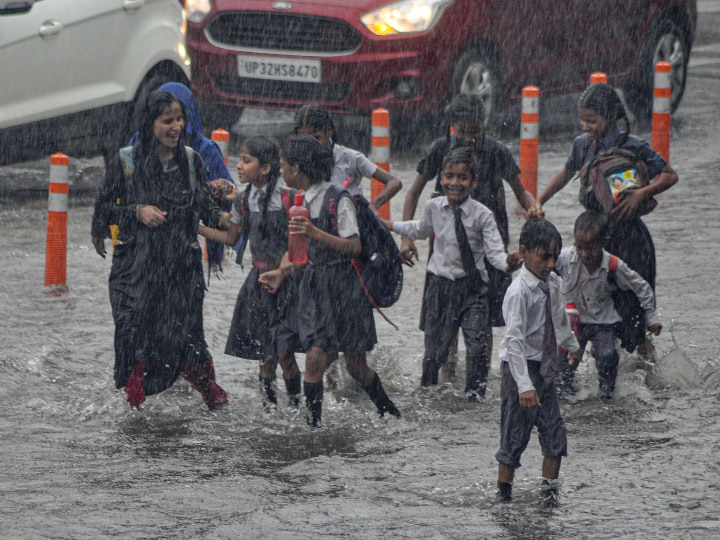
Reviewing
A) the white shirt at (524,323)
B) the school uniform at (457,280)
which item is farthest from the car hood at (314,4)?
the white shirt at (524,323)

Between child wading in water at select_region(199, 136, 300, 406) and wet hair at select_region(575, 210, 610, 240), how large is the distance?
1442 mm

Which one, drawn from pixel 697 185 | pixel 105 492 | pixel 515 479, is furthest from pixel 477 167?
pixel 697 185

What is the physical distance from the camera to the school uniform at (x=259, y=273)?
7.26 meters

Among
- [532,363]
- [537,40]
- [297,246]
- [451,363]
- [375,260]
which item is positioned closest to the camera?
[532,363]

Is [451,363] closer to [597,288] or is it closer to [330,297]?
[597,288]

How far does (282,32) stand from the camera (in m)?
13.6

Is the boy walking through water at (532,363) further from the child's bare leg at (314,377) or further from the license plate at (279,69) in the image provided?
the license plate at (279,69)

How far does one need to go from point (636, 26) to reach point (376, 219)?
860 cm

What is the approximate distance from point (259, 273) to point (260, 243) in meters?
0.17

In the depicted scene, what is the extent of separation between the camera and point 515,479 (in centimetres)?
647

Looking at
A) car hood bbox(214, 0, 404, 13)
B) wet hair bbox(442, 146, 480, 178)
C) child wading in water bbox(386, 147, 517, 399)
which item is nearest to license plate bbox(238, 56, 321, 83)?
car hood bbox(214, 0, 404, 13)

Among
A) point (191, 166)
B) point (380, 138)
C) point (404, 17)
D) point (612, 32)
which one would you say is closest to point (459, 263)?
point (191, 166)

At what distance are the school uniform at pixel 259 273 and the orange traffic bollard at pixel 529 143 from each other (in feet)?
17.3

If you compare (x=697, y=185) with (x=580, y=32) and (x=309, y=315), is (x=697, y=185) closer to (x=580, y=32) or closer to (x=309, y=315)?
(x=580, y=32)
